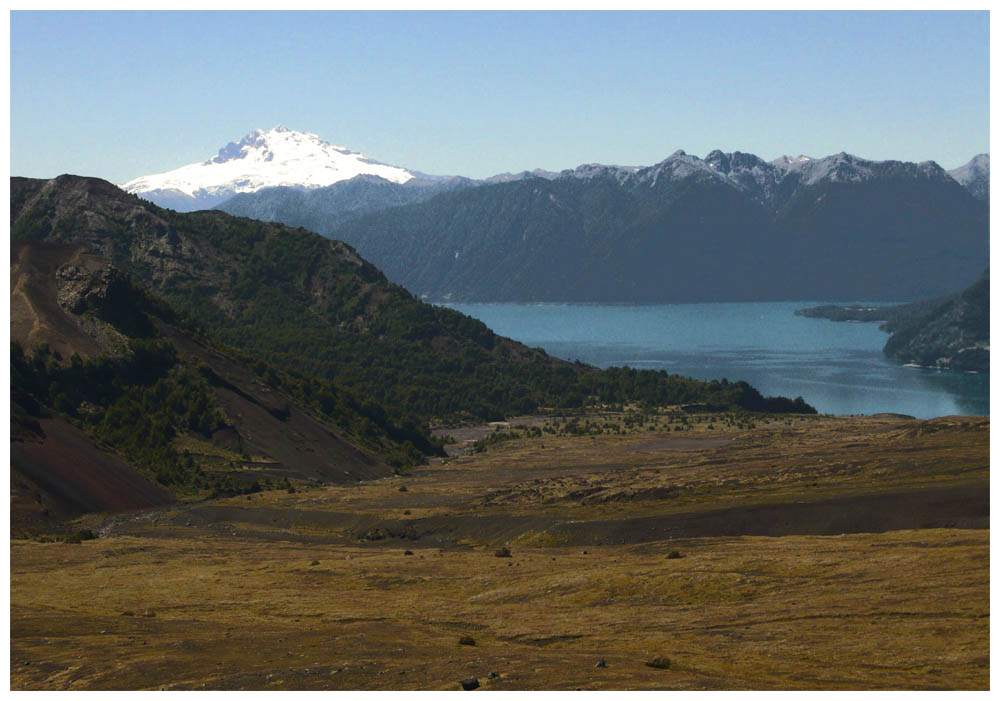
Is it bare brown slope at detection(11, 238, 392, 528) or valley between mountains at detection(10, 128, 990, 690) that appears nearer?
valley between mountains at detection(10, 128, 990, 690)

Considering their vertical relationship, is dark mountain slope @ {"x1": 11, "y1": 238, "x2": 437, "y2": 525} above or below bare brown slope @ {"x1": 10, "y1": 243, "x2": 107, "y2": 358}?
below

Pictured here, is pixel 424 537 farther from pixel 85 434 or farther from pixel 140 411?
pixel 140 411

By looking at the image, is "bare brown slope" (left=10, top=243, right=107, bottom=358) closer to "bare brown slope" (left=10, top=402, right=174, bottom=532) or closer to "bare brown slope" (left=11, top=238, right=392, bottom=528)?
"bare brown slope" (left=11, top=238, right=392, bottom=528)

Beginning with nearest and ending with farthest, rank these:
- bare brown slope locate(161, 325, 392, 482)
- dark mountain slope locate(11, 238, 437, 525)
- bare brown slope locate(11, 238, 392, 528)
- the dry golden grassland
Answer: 1. the dry golden grassland
2. bare brown slope locate(11, 238, 392, 528)
3. dark mountain slope locate(11, 238, 437, 525)
4. bare brown slope locate(161, 325, 392, 482)

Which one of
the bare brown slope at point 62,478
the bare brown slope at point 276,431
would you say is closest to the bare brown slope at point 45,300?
the bare brown slope at point 276,431

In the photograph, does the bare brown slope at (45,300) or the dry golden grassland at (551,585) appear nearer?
the dry golden grassland at (551,585)

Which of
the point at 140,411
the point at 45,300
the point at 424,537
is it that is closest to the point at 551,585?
the point at 424,537

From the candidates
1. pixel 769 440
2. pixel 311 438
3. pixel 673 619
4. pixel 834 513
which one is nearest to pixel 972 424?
pixel 769 440

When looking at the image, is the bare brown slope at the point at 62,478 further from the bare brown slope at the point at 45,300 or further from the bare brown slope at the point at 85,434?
the bare brown slope at the point at 45,300

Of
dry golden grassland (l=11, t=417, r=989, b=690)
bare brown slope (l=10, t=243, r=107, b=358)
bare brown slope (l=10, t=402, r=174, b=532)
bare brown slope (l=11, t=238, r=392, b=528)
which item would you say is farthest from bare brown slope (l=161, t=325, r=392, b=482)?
bare brown slope (l=10, t=402, r=174, b=532)
